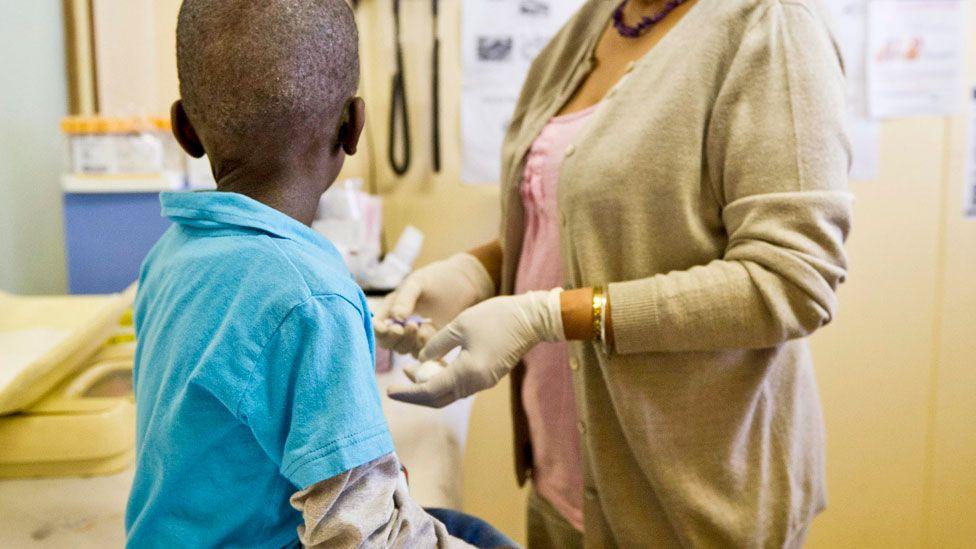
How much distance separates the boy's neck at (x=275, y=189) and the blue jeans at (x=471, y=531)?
0.37 metres

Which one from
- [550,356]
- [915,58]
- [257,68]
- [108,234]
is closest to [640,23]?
[550,356]

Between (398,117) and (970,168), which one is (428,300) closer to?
(398,117)

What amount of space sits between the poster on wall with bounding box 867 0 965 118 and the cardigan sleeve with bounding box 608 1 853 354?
47.0 inches

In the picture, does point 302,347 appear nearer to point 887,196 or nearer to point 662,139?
point 662,139

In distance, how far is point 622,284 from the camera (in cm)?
82

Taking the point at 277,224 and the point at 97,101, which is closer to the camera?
the point at 277,224

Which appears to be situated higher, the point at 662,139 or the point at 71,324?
the point at 662,139

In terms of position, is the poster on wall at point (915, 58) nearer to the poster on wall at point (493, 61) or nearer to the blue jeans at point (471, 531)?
the poster on wall at point (493, 61)

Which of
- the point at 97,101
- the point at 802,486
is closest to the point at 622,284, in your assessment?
the point at 802,486

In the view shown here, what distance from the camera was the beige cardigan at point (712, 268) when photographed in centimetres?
76

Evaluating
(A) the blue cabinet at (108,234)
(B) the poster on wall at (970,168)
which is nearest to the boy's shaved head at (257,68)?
(A) the blue cabinet at (108,234)

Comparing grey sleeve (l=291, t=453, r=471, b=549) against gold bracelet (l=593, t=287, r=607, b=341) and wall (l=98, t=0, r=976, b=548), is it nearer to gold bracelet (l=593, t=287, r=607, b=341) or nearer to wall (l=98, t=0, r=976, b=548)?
gold bracelet (l=593, t=287, r=607, b=341)

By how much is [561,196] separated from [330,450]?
0.53 metres

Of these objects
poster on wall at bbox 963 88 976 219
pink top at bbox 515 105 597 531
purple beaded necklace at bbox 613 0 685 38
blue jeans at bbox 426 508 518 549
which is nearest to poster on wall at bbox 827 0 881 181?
poster on wall at bbox 963 88 976 219
